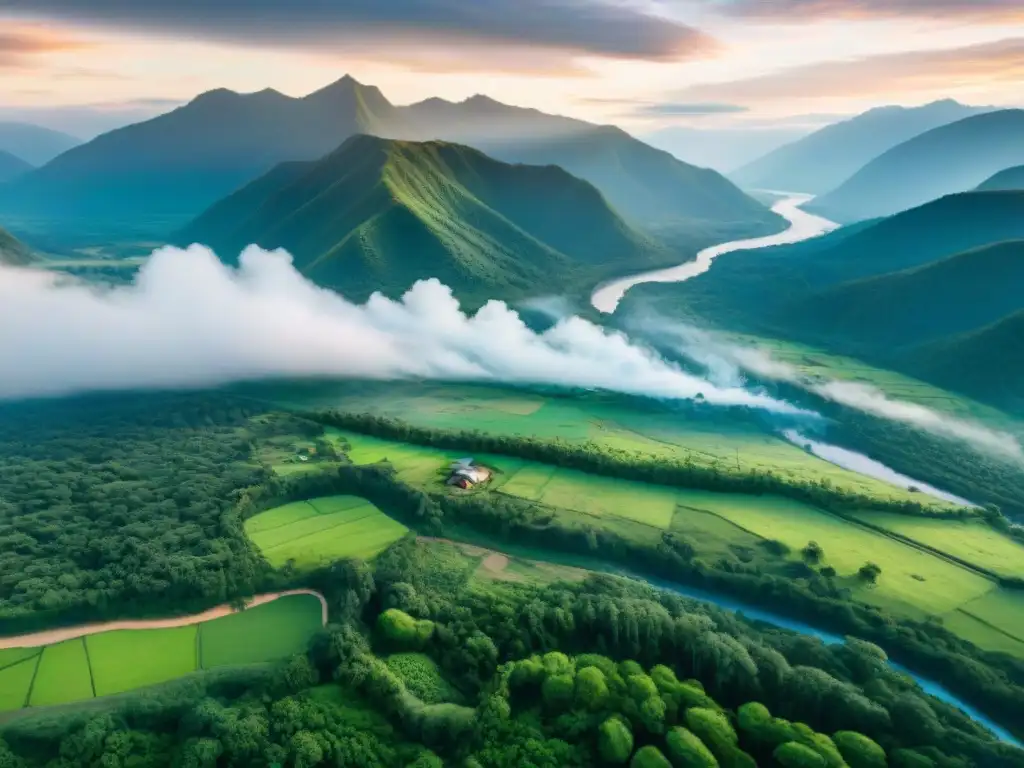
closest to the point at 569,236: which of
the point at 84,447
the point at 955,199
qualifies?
the point at 955,199

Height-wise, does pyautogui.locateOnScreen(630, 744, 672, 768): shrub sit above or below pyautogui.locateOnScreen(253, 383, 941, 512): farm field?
below

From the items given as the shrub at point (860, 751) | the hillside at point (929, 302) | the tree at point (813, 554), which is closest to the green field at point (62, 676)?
the shrub at point (860, 751)

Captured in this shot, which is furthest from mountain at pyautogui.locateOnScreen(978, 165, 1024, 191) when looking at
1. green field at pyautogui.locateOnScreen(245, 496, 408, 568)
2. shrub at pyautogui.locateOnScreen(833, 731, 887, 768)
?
shrub at pyautogui.locateOnScreen(833, 731, 887, 768)

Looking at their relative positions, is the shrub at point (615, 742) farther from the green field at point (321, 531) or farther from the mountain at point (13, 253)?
the mountain at point (13, 253)

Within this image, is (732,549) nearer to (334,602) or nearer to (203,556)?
(334,602)

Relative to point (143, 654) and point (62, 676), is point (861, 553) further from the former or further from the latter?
point (62, 676)

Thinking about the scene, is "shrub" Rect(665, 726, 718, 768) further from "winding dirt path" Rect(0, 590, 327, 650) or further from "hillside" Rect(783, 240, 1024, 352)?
"hillside" Rect(783, 240, 1024, 352)
